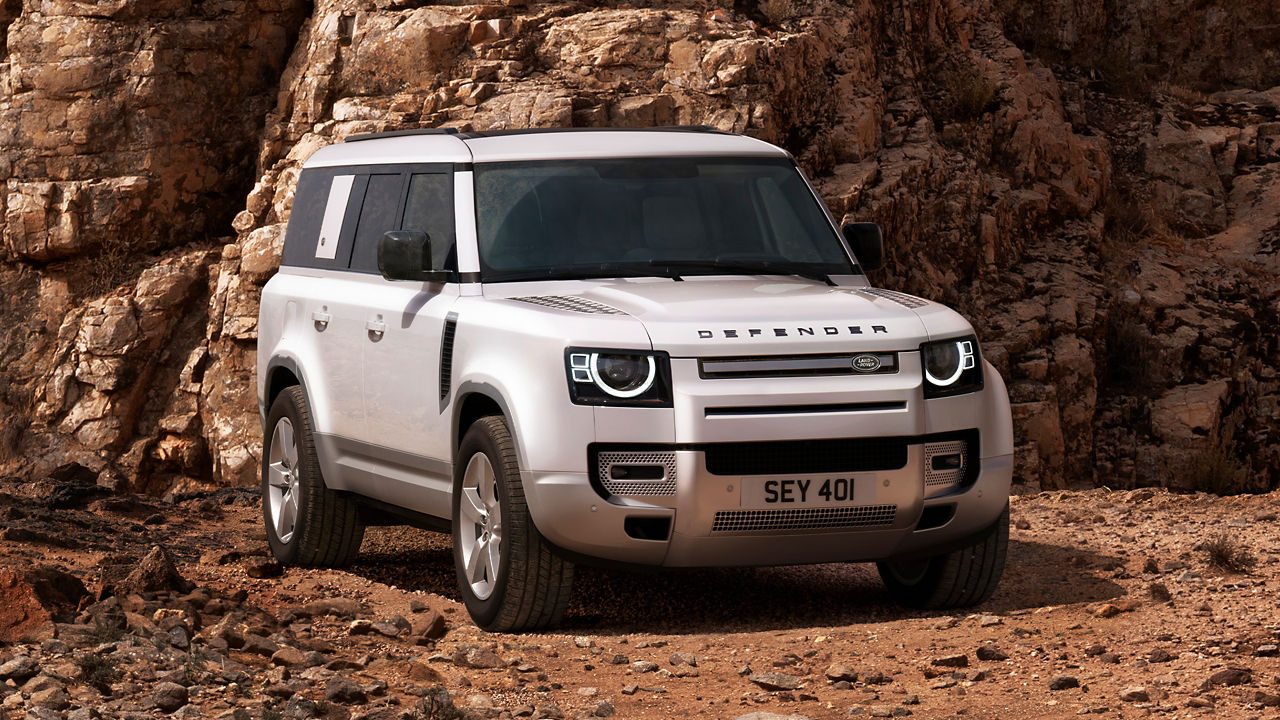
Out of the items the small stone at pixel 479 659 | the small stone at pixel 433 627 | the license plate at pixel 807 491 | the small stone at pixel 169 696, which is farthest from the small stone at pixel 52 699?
the license plate at pixel 807 491

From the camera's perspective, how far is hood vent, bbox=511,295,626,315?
687 cm

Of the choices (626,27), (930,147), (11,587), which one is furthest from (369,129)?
(11,587)

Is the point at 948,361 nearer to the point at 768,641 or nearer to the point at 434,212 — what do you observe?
the point at 768,641

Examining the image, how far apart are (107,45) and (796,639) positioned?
51.0 ft

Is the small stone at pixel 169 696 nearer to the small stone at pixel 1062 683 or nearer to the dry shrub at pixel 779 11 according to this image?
the small stone at pixel 1062 683

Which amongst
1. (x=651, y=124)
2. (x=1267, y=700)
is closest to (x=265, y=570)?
(x=1267, y=700)

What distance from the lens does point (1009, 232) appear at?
1938 centimetres

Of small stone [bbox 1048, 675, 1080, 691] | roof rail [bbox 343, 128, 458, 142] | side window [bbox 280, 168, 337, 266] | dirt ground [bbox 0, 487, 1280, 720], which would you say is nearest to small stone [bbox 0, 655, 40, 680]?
dirt ground [bbox 0, 487, 1280, 720]

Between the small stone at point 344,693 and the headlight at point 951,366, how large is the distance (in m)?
2.53

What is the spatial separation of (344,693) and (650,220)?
10.00 ft

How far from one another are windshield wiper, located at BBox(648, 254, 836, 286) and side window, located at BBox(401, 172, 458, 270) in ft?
3.03

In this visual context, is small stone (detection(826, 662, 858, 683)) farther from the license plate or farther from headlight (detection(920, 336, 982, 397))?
headlight (detection(920, 336, 982, 397))

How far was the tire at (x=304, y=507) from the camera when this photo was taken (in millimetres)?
8938

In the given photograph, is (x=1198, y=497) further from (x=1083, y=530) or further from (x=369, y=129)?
(x=369, y=129)
